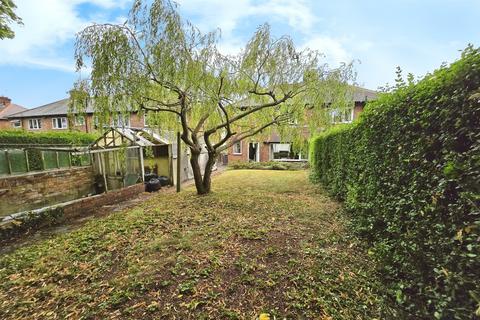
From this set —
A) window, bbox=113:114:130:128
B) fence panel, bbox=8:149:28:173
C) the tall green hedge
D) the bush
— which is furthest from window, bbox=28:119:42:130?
the tall green hedge

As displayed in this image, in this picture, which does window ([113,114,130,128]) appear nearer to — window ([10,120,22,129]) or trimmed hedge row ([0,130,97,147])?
trimmed hedge row ([0,130,97,147])

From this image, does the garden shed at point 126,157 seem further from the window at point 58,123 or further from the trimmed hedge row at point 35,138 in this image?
the window at point 58,123

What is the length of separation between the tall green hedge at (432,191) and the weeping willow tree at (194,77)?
4.34 m

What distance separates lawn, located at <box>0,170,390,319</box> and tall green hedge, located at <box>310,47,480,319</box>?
1.49 ft

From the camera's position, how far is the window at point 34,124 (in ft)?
85.0

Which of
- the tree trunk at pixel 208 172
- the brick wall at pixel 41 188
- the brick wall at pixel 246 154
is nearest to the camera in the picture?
the brick wall at pixel 41 188

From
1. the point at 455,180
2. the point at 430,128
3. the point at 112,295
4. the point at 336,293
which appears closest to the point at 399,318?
the point at 336,293

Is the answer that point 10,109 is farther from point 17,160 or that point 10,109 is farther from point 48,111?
point 17,160

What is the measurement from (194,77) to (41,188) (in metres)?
5.42

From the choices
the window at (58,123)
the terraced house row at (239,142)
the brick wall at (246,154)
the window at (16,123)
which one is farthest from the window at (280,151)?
the window at (16,123)

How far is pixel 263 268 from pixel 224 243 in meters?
1.12

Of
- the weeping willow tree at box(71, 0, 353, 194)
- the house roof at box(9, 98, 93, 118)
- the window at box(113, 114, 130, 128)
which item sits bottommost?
the window at box(113, 114, 130, 128)

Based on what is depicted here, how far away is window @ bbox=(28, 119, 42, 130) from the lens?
85.0 feet

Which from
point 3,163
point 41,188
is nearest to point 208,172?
point 41,188
